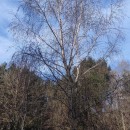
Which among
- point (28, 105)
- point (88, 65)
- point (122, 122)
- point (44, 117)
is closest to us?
point (88, 65)

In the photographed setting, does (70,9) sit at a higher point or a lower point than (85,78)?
higher

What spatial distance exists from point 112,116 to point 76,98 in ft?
31.8

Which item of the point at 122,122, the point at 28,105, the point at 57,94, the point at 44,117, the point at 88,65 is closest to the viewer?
the point at 88,65

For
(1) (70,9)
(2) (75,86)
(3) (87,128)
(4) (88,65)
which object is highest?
(1) (70,9)

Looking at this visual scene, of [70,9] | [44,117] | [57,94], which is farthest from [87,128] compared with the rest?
[44,117]

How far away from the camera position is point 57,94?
523 inches

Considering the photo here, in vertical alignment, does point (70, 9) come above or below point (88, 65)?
above

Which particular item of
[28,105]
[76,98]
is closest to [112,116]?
[28,105]

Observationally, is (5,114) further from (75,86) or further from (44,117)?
(75,86)

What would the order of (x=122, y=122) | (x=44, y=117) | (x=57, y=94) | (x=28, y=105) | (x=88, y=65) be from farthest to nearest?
(x=44, y=117) < (x=28, y=105) < (x=122, y=122) < (x=57, y=94) < (x=88, y=65)

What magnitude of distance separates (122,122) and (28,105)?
5751 mm

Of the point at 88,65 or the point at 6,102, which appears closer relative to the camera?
the point at 88,65

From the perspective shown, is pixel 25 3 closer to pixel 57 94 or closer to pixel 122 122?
pixel 57 94

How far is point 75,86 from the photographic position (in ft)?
37.1
